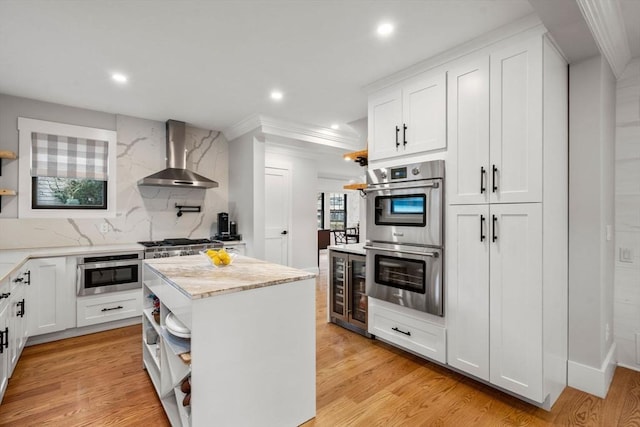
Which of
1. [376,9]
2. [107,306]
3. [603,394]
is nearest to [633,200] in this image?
[603,394]

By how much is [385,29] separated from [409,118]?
0.73 m

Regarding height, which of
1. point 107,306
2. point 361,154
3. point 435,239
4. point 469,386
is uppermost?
point 361,154

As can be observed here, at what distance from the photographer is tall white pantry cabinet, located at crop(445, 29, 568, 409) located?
6.32 feet

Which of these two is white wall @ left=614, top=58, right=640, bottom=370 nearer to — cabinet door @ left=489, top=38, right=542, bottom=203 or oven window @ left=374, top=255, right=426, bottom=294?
cabinet door @ left=489, top=38, right=542, bottom=203

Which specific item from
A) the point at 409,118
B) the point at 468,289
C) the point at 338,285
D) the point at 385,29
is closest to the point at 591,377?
the point at 468,289

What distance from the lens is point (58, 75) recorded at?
2863 mm

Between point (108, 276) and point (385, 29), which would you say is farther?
point (108, 276)

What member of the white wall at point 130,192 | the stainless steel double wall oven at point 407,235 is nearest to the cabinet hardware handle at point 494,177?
the stainless steel double wall oven at point 407,235

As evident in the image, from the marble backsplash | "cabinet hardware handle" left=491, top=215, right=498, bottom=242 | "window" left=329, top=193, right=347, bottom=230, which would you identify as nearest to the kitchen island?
"cabinet hardware handle" left=491, top=215, right=498, bottom=242

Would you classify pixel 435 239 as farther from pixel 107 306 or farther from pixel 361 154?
pixel 107 306

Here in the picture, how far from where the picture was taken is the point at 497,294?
209 cm

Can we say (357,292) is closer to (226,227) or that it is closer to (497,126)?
(497,126)

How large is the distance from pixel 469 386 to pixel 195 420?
1.91m

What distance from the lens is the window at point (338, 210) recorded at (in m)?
10.2
